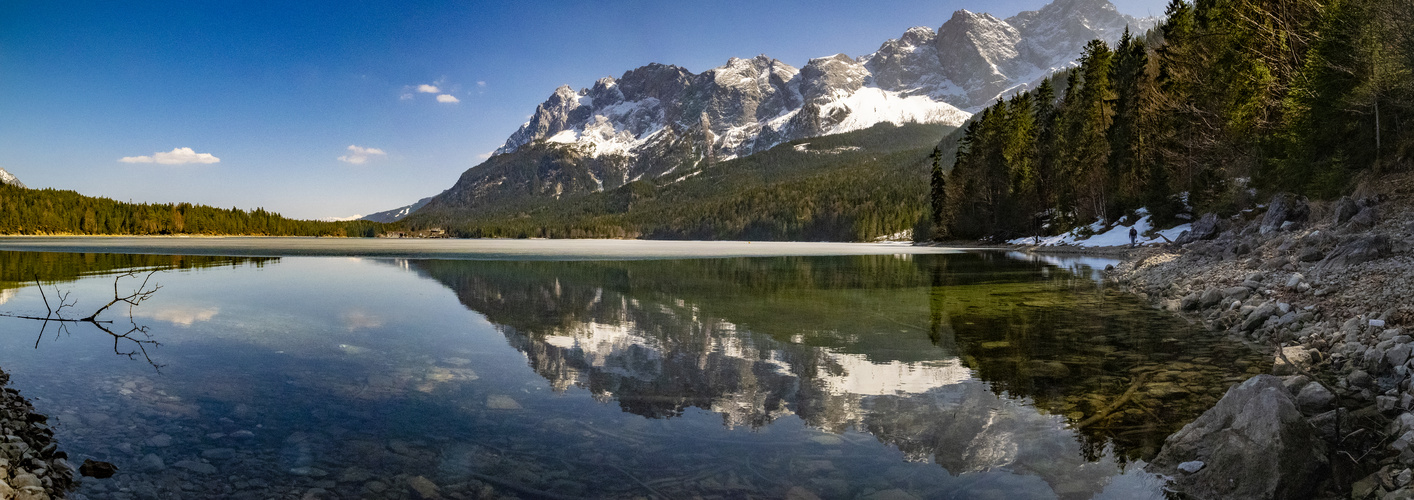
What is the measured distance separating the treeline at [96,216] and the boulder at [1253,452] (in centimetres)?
19389

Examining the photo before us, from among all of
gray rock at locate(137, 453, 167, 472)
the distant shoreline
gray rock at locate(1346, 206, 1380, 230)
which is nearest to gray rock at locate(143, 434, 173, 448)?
gray rock at locate(137, 453, 167, 472)

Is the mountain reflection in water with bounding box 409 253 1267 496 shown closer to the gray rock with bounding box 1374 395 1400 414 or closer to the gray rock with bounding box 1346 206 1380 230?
the gray rock with bounding box 1374 395 1400 414

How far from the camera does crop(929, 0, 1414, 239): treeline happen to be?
2691 cm

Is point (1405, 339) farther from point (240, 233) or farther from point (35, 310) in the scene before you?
point (240, 233)

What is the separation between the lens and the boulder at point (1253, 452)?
19.1ft

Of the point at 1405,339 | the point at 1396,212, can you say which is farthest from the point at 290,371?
the point at 1396,212

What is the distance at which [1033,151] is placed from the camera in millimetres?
69062

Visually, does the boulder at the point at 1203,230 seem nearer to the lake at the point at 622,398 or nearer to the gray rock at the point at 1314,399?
the lake at the point at 622,398

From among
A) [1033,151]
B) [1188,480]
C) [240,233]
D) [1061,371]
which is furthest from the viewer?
[240,233]

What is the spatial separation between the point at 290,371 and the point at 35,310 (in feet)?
45.7

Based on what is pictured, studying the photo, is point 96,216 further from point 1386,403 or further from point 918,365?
point 1386,403

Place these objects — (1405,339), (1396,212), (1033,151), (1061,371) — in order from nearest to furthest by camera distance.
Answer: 1. (1405,339)
2. (1061,371)
3. (1396,212)
4. (1033,151)

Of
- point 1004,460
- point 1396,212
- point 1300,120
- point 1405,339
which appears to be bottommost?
point 1004,460

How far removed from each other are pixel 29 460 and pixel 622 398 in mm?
A: 6185
